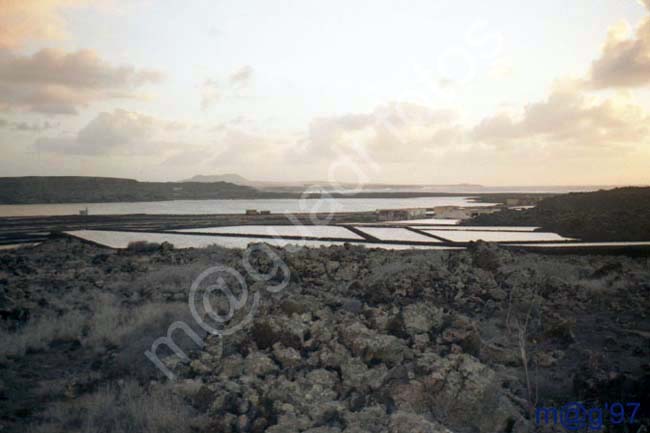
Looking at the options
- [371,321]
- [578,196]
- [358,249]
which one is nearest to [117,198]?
[578,196]

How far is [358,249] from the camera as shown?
50.6ft

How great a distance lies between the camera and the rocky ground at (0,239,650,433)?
4.87 m

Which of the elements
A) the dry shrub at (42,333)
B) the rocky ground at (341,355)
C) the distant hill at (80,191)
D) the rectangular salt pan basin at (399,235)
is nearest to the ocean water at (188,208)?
the distant hill at (80,191)

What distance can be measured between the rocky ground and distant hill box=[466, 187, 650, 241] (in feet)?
43.9

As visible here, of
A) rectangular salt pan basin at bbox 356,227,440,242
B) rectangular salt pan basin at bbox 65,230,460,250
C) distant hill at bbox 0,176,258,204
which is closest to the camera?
rectangular salt pan basin at bbox 65,230,460,250

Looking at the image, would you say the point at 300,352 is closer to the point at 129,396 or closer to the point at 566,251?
the point at 129,396

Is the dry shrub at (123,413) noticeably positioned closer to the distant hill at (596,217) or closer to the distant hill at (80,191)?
the distant hill at (596,217)

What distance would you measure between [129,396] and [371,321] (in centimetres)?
340

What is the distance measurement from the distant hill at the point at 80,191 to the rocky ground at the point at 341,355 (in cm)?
8981

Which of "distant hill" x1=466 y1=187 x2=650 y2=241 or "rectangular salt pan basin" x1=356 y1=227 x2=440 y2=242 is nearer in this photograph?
"rectangular salt pan basin" x1=356 y1=227 x2=440 y2=242

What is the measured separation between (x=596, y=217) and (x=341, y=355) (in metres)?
25.4

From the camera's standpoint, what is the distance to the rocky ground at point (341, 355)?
16.0 ft

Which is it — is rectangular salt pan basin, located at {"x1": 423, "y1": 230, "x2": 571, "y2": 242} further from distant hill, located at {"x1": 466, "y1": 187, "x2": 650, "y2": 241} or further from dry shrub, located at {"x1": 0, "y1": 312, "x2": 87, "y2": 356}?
dry shrub, located at {"x1": 0, "y1": 312, "x2": 87, "y2": 356}

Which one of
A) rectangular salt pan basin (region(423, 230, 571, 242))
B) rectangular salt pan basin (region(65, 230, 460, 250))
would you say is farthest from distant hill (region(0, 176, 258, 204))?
rectangular salt pan basin (region(423, 230, 571, 242))
